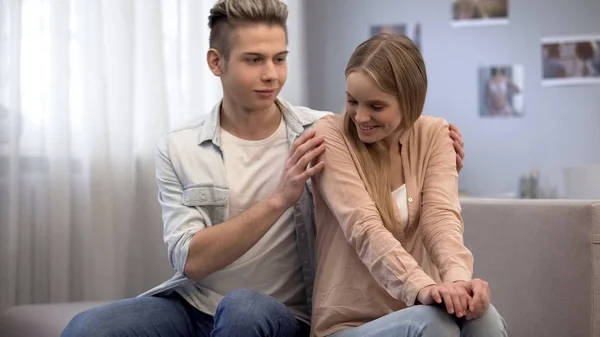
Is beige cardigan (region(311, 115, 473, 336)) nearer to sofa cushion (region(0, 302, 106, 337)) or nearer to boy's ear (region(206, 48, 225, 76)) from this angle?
boy's ear (region(206, 48, 225, 76))

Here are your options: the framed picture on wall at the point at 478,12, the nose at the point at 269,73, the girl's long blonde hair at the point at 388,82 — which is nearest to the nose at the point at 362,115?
the girl's long blonde hair at the point at 388,82

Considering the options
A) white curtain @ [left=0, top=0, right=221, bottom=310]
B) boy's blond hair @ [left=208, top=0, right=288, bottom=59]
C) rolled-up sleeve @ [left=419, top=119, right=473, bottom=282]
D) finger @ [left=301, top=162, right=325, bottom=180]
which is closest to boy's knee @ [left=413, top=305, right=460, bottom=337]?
rolled-up sleeve @ [left=419, top=119, right=473, bottom=282]

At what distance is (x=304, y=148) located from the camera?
5.50ft

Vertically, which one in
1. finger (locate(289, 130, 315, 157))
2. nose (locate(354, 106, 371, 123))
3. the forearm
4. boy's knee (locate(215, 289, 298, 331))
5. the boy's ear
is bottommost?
boy's knee (locate(215, 289, 298, 331))

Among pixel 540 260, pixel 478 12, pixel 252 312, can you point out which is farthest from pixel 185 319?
pixel 478 12

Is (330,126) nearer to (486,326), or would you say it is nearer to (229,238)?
(229,238)

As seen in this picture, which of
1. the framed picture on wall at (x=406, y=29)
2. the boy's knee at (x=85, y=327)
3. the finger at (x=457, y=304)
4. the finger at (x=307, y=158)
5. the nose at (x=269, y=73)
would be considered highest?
the framed picture on wall at (x=406, y=29)

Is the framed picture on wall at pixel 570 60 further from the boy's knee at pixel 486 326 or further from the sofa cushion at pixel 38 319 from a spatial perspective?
the boy's knee at pixel 486 326

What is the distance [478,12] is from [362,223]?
9.98 ft

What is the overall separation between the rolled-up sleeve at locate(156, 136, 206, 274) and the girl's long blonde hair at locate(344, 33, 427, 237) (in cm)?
39

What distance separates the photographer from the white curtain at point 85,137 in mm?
2621

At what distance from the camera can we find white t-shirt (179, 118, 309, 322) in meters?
1.83

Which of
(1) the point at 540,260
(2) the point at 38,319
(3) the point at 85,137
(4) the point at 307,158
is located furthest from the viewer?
(3) the point at 85,137

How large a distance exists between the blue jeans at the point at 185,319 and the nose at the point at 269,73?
18.6 inches
